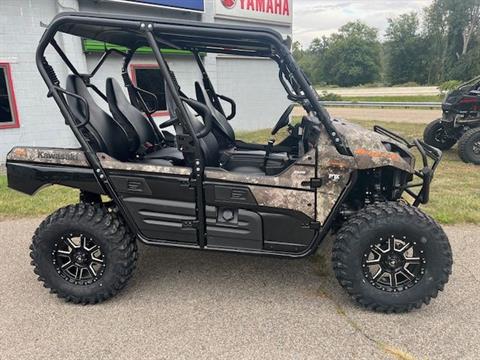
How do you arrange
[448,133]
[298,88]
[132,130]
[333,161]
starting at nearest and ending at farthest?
[333,161]
[298,88]
[132,130]
[448,133]

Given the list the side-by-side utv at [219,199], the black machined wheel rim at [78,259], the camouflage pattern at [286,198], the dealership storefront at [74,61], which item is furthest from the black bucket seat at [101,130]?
the dealership storefront at [74,61]

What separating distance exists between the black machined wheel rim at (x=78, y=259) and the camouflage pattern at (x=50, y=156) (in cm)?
54

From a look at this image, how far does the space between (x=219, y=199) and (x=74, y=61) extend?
23.6 ft

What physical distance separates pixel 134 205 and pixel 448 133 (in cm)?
730

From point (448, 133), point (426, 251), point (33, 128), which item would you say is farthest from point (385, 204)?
point (33, 128)

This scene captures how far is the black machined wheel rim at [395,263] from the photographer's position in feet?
9.24

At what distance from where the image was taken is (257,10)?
39.2 feet

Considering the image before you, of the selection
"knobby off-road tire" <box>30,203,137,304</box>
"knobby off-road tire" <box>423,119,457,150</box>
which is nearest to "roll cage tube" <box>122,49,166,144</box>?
"knobby off-road tire" <box>30,203,137,304</box>

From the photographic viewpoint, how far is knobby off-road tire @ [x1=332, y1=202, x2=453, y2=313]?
9.12 ft

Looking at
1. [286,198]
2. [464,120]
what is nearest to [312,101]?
[286,198]

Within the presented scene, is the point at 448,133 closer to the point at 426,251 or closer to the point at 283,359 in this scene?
the point at 426,251

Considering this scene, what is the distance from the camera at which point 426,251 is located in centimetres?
279

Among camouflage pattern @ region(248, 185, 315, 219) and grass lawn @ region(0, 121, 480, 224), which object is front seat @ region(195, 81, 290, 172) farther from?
grass lawn @ region(0, 121, 480, 224)

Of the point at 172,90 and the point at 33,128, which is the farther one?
the point at 33,128
